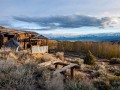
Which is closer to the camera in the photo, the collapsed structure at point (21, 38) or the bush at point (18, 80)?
the bush at point (18, 80)

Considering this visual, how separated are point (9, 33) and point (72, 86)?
88.7ft

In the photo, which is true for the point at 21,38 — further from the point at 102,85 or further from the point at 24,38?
the point at 102,85

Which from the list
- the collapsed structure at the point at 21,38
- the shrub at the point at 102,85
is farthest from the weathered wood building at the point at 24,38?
the shrub at the point at 102,85

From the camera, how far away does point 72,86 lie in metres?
8.40

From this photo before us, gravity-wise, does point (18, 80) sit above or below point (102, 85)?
above

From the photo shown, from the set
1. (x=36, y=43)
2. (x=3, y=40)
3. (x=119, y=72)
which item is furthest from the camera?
(x=36, y=43)

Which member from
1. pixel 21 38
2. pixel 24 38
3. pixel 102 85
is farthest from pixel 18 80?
pixel 24 38

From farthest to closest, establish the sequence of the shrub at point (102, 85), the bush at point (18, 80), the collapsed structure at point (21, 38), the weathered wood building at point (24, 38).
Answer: the weathered wood building at point (24, 38), the collapsed structure at point (21, 38), the shrub at point (102, 85), the bush at point (18, 80)

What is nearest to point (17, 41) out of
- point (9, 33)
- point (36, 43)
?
point (9, 33)

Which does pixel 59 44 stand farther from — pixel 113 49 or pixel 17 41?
pixel 17 41

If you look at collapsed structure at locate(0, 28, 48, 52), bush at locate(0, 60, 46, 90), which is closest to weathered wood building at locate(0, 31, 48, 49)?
collapsed structure at locate(0, 28, 48, 52)

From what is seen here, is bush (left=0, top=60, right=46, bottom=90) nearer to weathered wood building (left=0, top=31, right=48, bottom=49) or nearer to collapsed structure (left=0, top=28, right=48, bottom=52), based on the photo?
collapsed structure (left=0, top=28, right=48, bottom=52)

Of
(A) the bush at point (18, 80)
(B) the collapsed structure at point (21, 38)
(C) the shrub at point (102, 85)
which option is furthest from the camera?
(B) the collapsed structure at point (21, 38)

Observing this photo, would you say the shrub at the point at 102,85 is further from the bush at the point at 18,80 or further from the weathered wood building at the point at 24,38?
the weathered wood building at the point at 24,38
